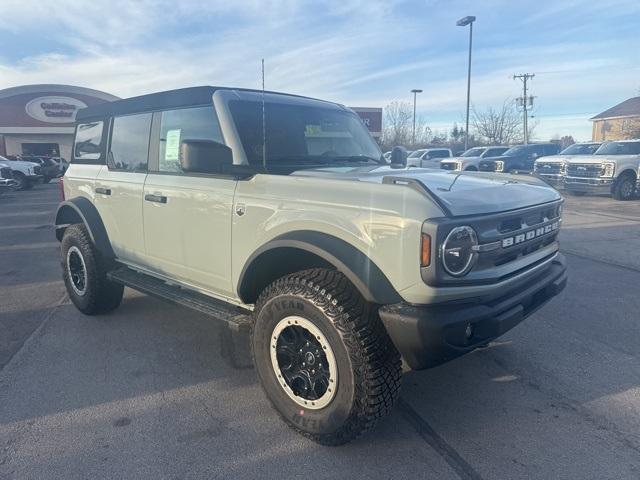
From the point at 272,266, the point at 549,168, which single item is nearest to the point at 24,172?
the point at 549,168

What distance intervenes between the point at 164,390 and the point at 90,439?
Answer: 65 cm

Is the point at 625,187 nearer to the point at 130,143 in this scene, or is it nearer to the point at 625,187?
the point at 625,187

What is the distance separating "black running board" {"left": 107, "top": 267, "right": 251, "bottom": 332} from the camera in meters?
3.33

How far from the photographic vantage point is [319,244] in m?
2.77

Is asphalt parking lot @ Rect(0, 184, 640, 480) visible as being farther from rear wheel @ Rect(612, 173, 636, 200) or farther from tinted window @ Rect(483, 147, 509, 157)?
tinted window @ Rect(483, 147, 509, 157)

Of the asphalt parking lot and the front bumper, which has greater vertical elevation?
the front bumper

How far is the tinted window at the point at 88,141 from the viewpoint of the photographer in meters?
5.03

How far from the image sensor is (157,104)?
4176 millimetres

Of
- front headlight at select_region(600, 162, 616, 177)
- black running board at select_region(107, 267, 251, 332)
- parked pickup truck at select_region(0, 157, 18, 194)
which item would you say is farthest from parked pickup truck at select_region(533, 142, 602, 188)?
parked pickup truck at select_region(0, 157, 18, 194)

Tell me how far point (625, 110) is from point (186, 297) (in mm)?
64988

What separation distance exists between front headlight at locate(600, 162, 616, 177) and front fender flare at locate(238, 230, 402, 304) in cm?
1582

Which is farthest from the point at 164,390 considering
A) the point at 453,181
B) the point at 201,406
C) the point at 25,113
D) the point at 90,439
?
the point at 25,113

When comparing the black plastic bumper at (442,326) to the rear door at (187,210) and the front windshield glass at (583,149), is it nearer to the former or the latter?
the rear door at (187,210)

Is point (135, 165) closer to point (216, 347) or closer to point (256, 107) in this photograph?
point (256, 107)
